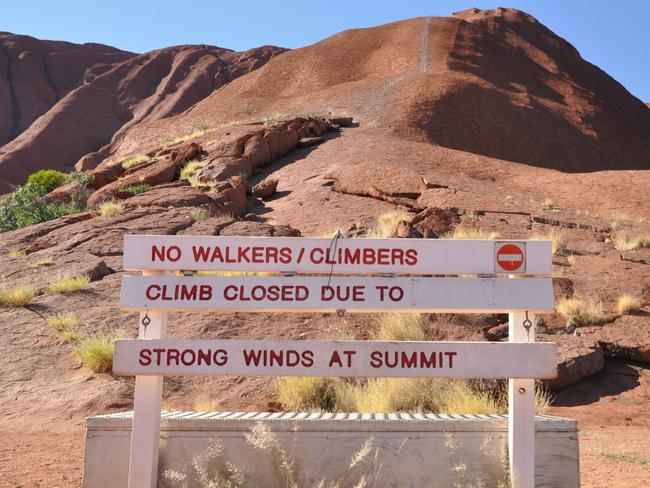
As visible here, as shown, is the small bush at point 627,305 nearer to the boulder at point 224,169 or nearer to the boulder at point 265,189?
the boulder at point 265,189

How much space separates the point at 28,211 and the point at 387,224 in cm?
1202

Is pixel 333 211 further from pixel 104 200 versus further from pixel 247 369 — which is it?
pixel 247 369

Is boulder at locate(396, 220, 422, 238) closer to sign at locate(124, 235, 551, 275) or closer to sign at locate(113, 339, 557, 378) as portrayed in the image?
sign at locate(124, 235, 551, 275)

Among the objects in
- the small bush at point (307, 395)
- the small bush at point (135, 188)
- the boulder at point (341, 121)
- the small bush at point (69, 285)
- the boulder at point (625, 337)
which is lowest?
the small bush at point (307, 395)

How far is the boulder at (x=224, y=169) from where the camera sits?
75.7 ft

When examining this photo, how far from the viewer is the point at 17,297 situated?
457 inches

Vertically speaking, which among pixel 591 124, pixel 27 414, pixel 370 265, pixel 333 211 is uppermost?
pixel 591 124

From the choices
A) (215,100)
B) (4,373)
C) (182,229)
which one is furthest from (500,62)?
(4,373)

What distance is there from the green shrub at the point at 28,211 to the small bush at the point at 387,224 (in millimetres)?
10164

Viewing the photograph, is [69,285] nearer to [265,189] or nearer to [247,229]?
[247,229]

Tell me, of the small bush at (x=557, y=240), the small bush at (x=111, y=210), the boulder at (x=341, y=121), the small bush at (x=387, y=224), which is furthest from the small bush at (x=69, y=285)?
the boulder at (x=341, y=121)

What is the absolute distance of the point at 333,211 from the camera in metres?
18.8

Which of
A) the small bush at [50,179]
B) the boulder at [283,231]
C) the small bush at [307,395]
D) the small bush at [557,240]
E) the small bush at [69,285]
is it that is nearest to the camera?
the small bush at [307,395]

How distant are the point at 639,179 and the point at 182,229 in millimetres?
17862
